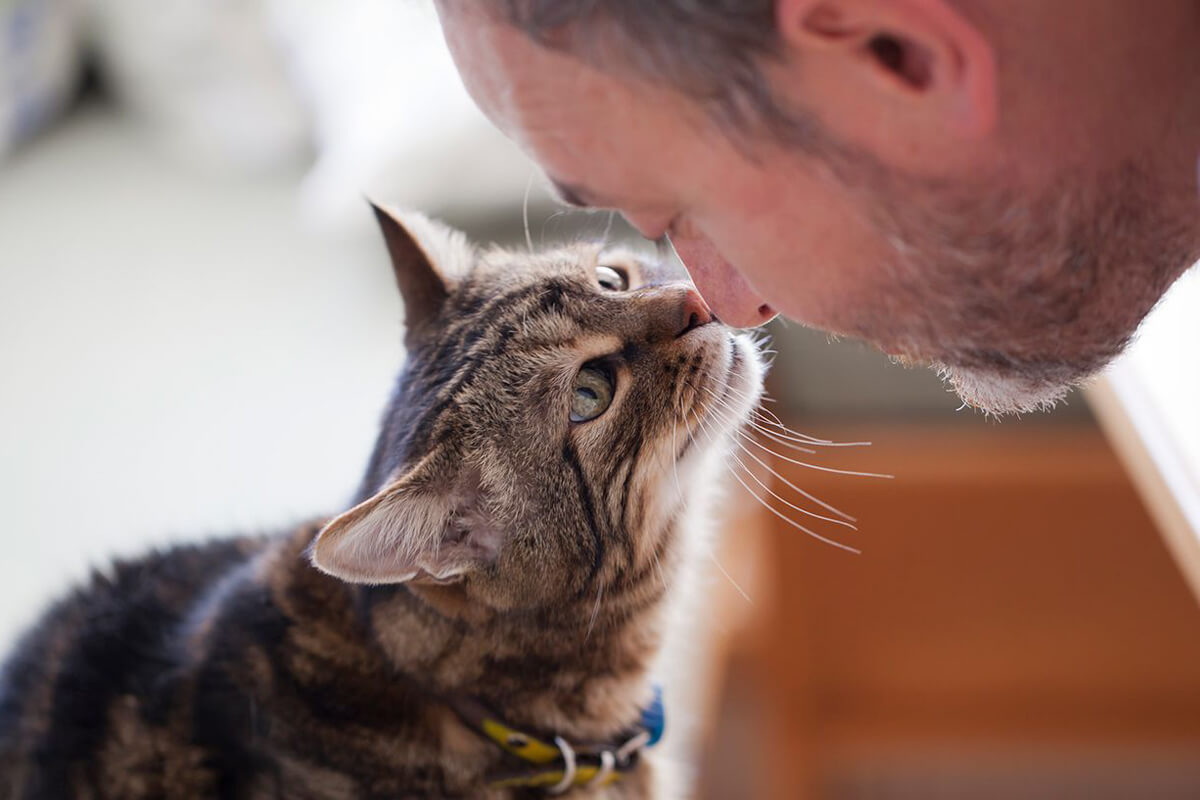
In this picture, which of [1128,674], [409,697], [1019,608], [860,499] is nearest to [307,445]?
[409,697]

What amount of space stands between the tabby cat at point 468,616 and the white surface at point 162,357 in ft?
1.01

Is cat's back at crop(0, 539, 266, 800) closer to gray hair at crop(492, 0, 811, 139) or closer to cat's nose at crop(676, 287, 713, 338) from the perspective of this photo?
cat's nose at crop(676, 287, 713, 338)

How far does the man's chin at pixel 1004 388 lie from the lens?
2.92ft

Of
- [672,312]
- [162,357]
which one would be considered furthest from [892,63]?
[162,357]

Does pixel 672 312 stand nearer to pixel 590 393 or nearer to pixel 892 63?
pixel 590 393

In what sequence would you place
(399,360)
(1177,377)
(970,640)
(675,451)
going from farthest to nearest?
(970,640) → (399,360) → (675,451) → (1177,377)

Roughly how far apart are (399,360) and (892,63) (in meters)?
1.22

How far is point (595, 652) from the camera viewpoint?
1.15m

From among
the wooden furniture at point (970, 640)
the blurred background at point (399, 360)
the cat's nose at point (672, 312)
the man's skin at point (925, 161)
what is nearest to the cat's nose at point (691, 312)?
the cat's nose at point (672, 312)

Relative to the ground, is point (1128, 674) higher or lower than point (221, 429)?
lower

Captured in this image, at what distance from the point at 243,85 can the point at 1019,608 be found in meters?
1.86

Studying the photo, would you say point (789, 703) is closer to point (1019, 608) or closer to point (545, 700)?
point (1019, 608)

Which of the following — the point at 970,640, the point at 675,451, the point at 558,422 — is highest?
the point at 558,422

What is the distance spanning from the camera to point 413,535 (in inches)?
38.1
